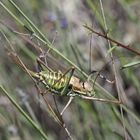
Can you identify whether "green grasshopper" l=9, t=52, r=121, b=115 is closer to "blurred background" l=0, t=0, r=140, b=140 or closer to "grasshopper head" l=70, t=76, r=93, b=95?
"grasshopper head" l=70, t=76, r=93, b=95

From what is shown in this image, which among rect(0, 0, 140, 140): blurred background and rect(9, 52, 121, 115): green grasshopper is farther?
rect(0, 0, 140, 140): blurred background

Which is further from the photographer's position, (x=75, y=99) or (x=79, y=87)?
(x=75, y=99)

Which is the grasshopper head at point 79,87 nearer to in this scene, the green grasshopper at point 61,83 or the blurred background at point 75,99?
the green grasshopper at point 61,83

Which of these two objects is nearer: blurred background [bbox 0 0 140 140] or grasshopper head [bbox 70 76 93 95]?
A: grasshopper head [bbox 70 76 93 95]

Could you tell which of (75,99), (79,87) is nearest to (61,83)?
(79,87)

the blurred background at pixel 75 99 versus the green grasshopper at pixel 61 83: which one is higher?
the green grasshopper at pixel 61 83

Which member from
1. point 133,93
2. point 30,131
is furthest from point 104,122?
point 133,93

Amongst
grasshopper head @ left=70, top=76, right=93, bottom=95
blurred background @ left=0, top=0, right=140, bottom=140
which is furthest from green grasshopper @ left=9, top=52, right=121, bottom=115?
blurred background @ left=0, top=0, right=140, bottom=140

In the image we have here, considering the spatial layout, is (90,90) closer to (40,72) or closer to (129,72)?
(40,72)

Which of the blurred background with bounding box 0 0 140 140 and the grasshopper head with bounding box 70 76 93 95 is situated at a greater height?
the grasshopper head with bounding box 70 76 93 95

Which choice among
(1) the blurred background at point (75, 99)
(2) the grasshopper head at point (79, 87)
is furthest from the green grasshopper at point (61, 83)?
(1) the blurred background at point (75, 99)

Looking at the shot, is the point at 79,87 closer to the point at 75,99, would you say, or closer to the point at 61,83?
the point at 61,83
